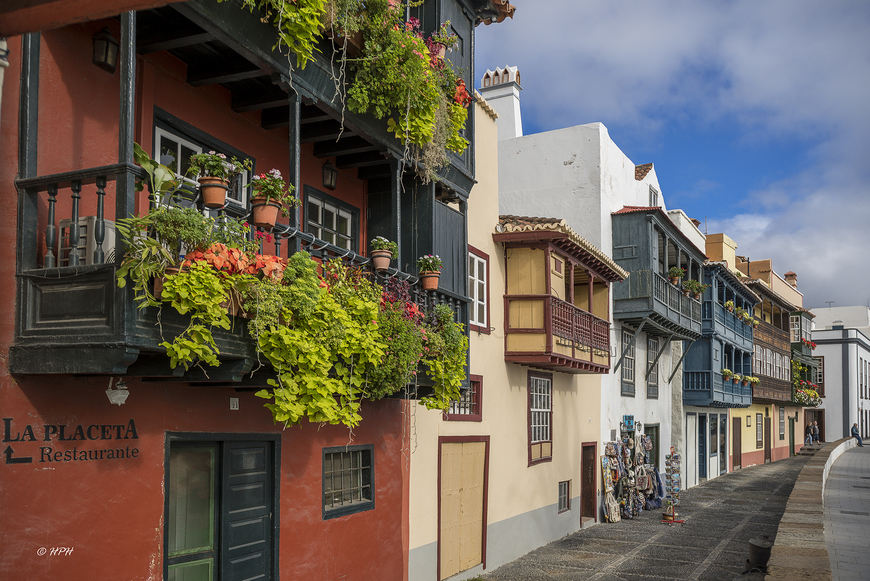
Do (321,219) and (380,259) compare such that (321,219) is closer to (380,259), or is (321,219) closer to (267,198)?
(380,259)

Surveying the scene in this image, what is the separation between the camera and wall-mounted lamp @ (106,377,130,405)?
6199 mm

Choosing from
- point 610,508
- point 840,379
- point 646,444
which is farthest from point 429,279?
point 840,379

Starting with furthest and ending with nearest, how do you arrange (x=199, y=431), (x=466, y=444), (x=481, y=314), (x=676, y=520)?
(x=676, y=520) < (x=481, y=314) < (x=466, y=444) < (x=199, y=431)

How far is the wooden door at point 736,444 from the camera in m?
36.9

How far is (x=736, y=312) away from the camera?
32.8 m

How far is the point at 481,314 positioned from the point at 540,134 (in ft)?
28.7

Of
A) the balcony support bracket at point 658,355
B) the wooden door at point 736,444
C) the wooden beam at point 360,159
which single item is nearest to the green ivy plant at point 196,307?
the wooden beam at point 360,159

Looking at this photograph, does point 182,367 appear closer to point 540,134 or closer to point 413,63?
point 413,63

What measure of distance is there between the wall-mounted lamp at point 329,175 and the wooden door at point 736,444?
105 ft

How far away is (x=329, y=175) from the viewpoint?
1001 centimetres

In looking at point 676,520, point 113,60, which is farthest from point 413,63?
point 676,520

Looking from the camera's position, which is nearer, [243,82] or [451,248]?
[243,82]

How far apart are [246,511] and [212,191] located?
151 inches

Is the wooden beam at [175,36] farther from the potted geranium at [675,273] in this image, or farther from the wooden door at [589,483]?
the potted geranium at [675,273]
